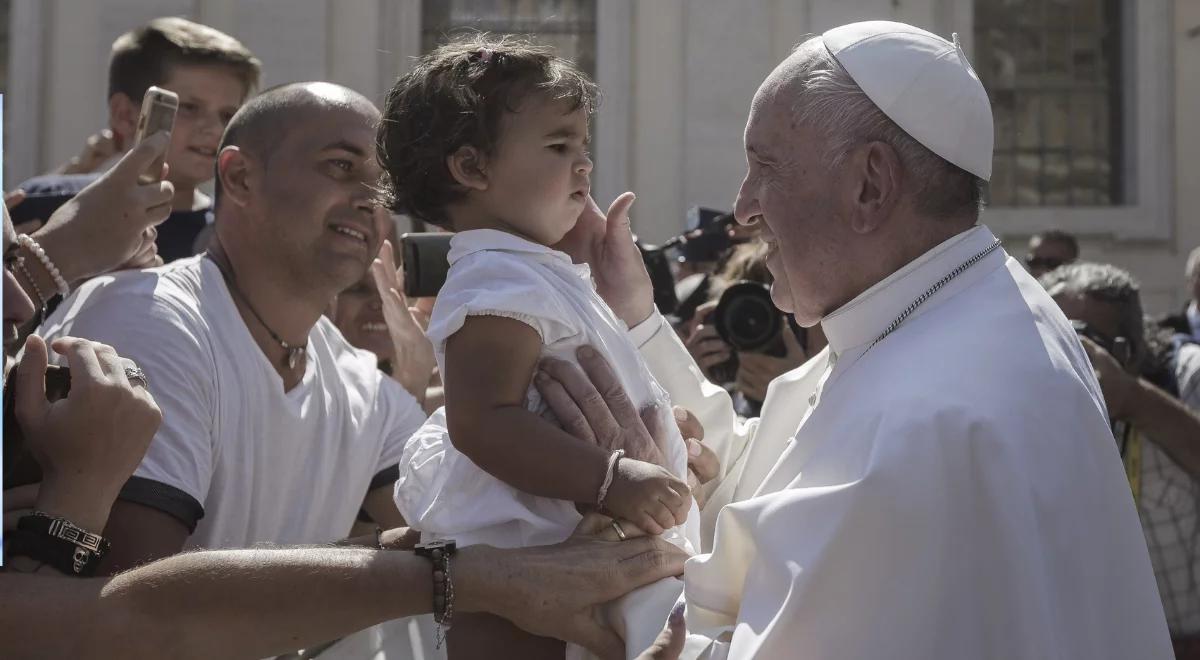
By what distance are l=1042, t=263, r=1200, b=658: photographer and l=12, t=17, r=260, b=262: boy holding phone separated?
331 cm

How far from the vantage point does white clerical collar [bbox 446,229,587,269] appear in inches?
126

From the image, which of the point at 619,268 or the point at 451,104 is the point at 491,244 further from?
→ the point at 619,268

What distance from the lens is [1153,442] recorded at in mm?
5613

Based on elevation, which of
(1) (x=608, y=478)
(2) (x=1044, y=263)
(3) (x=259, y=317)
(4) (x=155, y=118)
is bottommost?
(2) (x=1044, y=263)

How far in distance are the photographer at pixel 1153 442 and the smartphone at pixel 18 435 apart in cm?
383

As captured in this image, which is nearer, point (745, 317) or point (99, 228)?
point (99, 228)

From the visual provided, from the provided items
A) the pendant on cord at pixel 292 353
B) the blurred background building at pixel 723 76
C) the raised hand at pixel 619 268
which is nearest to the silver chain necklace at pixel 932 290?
the raised hand at pixel 619 268

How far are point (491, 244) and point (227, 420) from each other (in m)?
0.98

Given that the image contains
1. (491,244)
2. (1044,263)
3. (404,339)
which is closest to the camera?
(491,244)

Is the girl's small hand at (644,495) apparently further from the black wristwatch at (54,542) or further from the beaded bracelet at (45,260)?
the beaded bracelet at (45,260)

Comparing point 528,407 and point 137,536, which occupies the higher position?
point 528,407

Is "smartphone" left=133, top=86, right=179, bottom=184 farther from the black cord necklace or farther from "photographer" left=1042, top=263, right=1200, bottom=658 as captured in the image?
"photographer" left=1042, top=263, right=1200, bottom=658

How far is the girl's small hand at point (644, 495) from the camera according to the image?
9.39ft

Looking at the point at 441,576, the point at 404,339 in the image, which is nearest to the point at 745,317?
the point at 404,339
